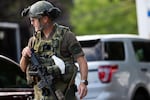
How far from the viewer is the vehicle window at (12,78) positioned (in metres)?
7.78

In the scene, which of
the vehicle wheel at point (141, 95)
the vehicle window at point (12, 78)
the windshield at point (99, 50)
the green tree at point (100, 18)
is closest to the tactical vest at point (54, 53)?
the vehicle window at point (12, 78)

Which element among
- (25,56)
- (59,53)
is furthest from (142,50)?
(25,56)

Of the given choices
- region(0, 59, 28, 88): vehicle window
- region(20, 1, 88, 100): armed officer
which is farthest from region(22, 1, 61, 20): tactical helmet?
region(0, 59, 28, 88): vehicle window

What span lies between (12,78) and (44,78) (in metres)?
1.86

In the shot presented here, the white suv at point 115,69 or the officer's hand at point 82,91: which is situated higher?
the officer's hand at point 82,91

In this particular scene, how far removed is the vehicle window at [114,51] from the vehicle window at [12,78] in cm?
286

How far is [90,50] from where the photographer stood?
34.7 feet

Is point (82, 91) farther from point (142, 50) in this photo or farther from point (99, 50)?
point (142, 50)

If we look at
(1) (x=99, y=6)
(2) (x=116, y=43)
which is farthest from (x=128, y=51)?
(1) (x=99, y=6)

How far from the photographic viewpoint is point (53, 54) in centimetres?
619

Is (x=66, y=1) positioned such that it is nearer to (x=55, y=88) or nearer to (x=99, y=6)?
(x=99, y=6)

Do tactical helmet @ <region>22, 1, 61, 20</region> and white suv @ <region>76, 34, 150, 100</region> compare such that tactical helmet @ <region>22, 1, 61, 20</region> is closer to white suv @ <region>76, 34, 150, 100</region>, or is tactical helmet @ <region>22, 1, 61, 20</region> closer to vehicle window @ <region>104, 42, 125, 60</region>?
white suv @ <region>76, 34, 150, 100</region>

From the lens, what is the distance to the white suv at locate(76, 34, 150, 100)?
10.2 meters

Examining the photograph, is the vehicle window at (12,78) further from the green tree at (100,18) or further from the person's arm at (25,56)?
the green tree at (100,18)
